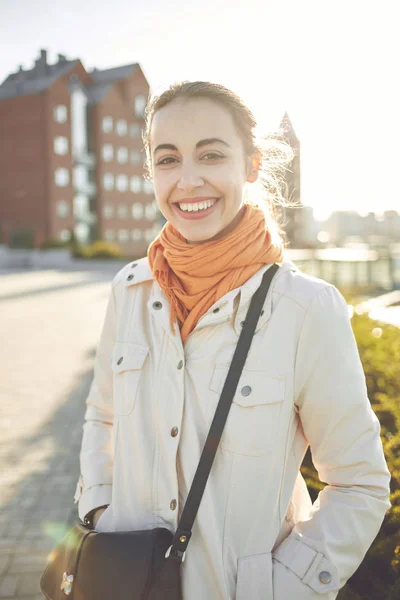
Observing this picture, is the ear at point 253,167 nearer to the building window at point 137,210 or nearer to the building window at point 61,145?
the building window at point 61,145

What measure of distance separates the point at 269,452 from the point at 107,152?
52.7m

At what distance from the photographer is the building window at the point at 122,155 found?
173 ft

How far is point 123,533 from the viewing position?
5.55ft

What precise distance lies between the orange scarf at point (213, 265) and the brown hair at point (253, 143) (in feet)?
0.44

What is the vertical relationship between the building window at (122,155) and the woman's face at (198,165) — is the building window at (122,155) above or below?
above

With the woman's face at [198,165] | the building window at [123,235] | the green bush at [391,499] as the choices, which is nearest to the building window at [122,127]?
the building window at [123,235]

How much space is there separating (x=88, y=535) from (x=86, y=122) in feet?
173

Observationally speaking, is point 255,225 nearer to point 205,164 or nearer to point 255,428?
point 205,164

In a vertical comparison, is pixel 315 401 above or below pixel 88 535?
above

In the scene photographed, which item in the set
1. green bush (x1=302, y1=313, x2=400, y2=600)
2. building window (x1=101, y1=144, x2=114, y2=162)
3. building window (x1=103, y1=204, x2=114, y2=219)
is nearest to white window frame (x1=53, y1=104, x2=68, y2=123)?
building window (x1=101, y1=144, x2=114, y2=162)

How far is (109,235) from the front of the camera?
2051 inches

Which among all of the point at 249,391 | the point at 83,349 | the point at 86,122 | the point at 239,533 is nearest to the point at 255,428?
the point at 249,391

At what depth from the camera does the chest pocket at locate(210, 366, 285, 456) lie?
5.56 ft

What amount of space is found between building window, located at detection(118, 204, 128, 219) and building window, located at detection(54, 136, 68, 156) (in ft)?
25.4
